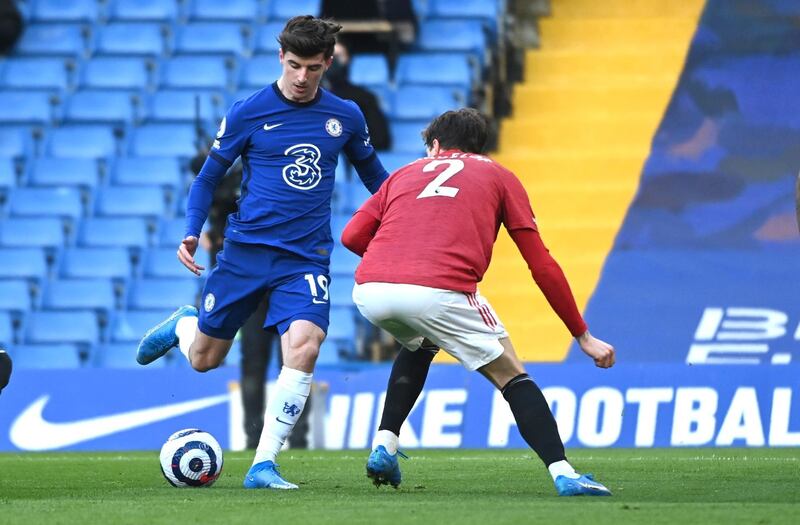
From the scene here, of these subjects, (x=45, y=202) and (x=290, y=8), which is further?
(x=290, y=8)

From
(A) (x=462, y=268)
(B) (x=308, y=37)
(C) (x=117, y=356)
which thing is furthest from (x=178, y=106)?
(A) (x=462, y=268)

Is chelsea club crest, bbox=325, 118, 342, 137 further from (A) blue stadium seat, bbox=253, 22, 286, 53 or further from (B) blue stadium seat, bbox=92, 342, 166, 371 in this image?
(A) blue stadium seat, bbox=253, 22, 286, 53

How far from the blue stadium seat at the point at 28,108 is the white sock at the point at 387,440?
1023cm

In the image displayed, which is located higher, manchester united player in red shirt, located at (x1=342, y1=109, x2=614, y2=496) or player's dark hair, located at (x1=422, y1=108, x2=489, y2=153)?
player's dark hair, located at (x1=422, y1=108, x2=489, y2=153)

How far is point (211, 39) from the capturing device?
16266mm

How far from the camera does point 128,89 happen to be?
16.0 meters

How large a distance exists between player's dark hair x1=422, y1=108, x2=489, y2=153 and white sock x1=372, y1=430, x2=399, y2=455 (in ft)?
3.76

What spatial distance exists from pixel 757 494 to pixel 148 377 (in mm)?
6053

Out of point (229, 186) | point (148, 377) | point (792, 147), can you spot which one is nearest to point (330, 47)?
point (229, 186)

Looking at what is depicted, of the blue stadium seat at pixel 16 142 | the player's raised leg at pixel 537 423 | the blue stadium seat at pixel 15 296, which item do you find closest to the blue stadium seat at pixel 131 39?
the blue stadium seat at pixel 16 142

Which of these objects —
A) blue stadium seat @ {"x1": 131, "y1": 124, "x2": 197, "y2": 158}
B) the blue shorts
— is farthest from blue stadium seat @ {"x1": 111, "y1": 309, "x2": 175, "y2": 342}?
the blue shorts

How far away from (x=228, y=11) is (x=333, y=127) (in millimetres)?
10426

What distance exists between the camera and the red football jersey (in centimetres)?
579

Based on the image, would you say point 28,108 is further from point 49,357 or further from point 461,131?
point 461,131
